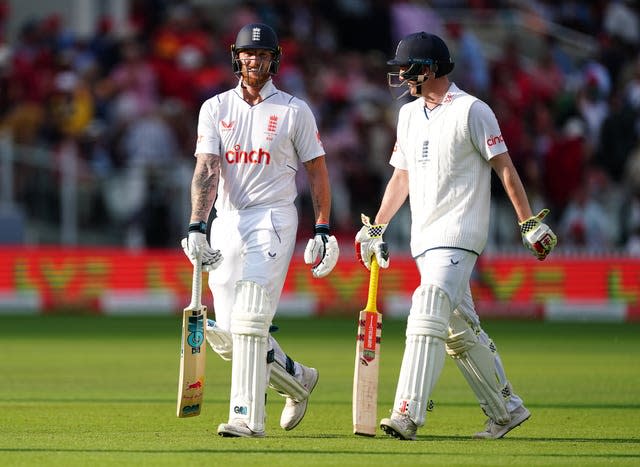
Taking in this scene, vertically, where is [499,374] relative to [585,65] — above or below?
below

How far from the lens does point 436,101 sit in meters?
7.79

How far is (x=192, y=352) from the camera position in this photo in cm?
763

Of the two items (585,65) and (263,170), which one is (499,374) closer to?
(263,170)

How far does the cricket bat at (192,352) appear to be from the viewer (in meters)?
7.62

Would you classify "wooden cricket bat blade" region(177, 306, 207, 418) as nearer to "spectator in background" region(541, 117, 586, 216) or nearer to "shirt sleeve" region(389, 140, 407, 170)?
"shirt sleeve" region(389, 140, 407, 170)

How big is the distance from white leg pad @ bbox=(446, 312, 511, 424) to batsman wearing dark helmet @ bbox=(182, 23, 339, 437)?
771mm

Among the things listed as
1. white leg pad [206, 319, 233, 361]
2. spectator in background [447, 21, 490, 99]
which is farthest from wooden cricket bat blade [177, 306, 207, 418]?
spectator in background [447, 21, 490, 99]

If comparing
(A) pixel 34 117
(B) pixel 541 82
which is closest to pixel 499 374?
(A) pixel 34 117

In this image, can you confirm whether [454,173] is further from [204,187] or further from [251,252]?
[204,187]

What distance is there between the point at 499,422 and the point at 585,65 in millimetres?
15115

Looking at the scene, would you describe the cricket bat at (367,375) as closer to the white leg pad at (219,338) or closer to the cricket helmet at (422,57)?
the white leg pad at (219,338)

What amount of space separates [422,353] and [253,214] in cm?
118

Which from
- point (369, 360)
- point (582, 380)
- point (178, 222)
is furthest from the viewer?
point (178, 222)

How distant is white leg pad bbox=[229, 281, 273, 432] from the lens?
754 centimetres
